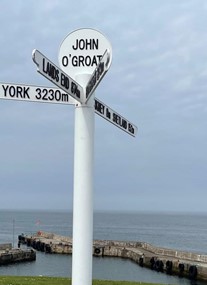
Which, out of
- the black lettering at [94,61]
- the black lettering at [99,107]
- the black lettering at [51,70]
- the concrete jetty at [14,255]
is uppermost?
the black lettering at [94,61]

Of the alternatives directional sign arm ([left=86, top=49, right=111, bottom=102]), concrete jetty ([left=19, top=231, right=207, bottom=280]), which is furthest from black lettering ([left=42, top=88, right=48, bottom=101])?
concrete jetty ([left=19, top=231, right=207, bottom=280])

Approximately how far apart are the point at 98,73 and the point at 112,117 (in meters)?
0.91

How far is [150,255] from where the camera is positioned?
52938 millimetres

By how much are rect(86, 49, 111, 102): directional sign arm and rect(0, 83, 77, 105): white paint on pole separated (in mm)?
302

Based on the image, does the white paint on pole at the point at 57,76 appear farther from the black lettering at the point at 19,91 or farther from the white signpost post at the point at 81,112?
the black lettering at the point at 19,91

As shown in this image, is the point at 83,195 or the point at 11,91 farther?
the point at 83,195

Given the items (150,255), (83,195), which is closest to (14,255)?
(150,255)

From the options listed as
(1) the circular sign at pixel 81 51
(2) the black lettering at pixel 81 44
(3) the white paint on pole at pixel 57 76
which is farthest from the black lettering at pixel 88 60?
(3) the white paint on pole at pixel 57 76

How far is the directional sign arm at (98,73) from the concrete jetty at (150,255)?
126 ft

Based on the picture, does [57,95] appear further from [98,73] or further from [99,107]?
[98,73]

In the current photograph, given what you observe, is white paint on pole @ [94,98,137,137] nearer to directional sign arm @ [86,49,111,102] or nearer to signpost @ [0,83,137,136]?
signpost @ [0,83,137,136]

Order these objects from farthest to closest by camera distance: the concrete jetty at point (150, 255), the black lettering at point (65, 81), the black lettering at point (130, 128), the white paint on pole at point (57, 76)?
the concrete jetty at point (150, 255)
the black lettering at point (130, 128)
the black lettering at point (65, 81)
the white paint on pole at point (57, 76)

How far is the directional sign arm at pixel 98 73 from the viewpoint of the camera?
13.7ft

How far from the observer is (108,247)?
61.1 meters
